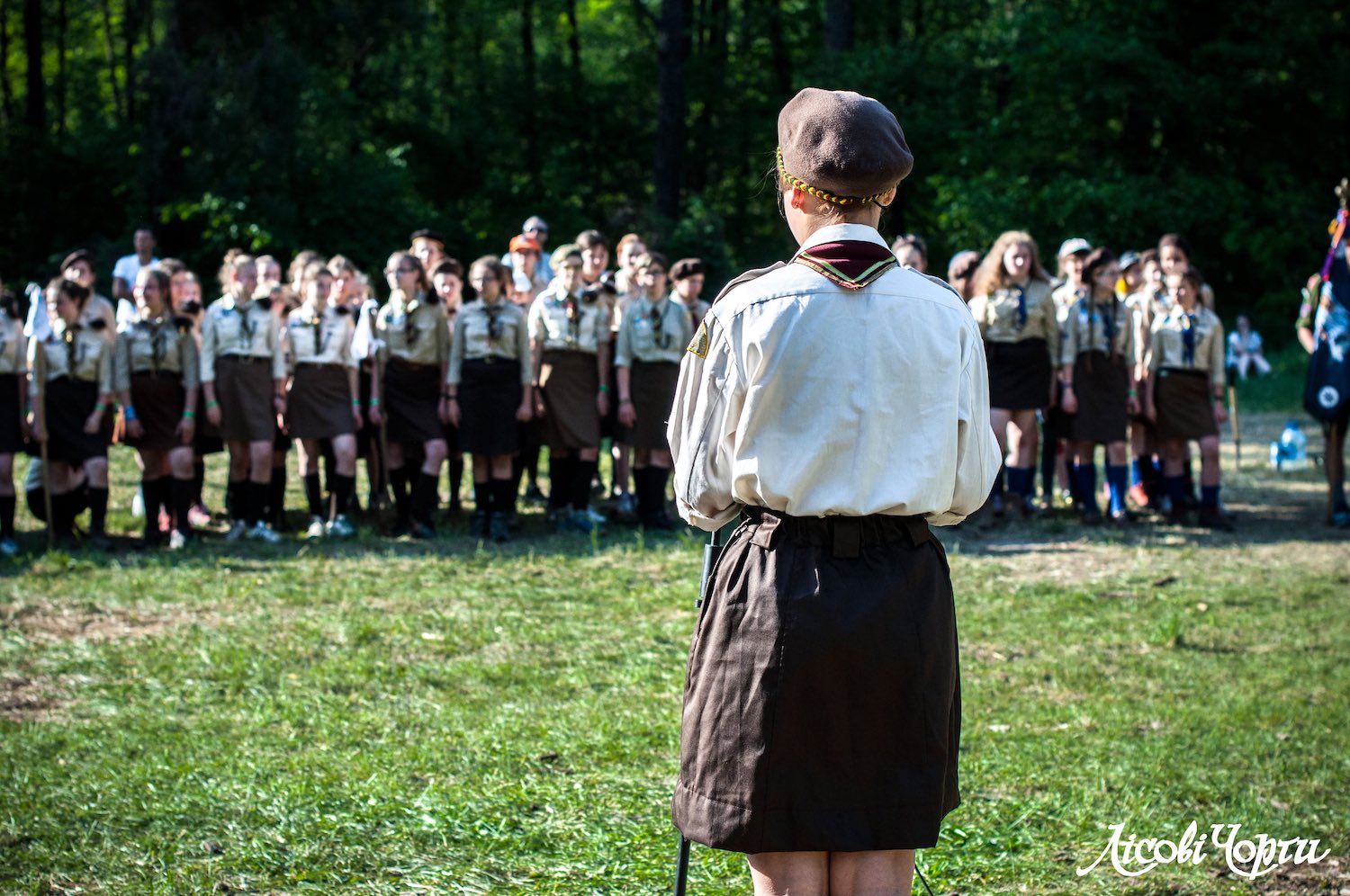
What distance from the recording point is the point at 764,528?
9.02ft

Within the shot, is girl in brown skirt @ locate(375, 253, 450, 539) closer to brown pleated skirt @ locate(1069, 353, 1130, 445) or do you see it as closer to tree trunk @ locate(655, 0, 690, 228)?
brown pleated skirt @ locate(1069, 353, 1130, 445)

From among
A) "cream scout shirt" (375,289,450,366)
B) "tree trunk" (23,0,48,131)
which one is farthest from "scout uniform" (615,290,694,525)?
"tree trunk" (23,0,48,131)

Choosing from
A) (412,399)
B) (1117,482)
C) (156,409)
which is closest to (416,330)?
(412,399)

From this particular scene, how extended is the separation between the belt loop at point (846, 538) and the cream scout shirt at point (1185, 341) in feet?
28.2

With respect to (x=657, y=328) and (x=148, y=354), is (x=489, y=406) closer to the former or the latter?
(x=657, y=328)

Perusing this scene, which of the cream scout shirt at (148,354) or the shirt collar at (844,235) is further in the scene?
the cream scout shirt at (148,354)

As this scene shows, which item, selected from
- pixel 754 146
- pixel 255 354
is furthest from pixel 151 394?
pixel 754 146

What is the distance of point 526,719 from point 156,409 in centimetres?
539

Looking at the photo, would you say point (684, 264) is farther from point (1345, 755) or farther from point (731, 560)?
point (731, 560)

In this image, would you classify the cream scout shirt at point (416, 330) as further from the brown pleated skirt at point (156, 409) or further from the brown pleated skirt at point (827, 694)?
the brown pleated skirt at point (827, 694)

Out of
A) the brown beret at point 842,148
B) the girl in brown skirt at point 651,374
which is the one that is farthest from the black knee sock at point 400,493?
the brown beret at point 842,148

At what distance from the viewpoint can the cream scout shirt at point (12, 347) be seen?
9328mm

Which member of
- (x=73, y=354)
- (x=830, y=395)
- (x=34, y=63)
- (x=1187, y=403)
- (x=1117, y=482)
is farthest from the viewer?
(x=34, y=63)

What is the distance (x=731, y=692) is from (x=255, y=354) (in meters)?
7.76
